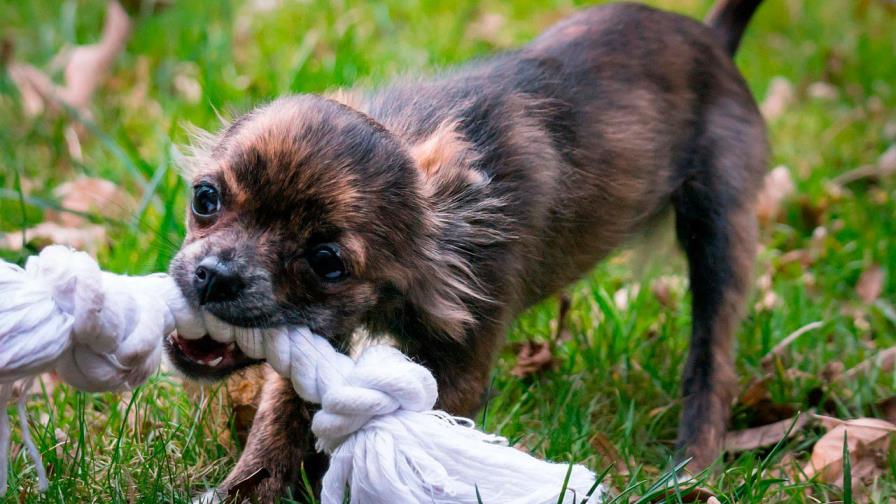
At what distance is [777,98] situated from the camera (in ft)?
21.2

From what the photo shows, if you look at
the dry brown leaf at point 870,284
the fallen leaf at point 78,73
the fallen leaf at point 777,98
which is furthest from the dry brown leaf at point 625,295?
the fallen leaf at point 78,73

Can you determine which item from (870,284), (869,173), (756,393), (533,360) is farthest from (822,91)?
(533,360)

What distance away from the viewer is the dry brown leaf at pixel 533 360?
3920mm

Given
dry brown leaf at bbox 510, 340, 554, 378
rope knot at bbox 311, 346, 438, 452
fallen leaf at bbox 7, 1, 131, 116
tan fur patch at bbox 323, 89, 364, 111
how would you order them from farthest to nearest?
1. fallen leaf at bbox 7, 1, 131, 116
2. dry brown leaf at bbox 510, 340, 554, 378
3. tan fur patch at bbox 323, 89, 364, 111
4. rope knot at bbox 311, 346, 438, 452

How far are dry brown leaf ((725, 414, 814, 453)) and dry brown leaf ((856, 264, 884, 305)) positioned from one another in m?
1.08

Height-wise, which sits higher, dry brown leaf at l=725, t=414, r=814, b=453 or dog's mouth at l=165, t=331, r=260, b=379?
dog's mouth at l=165, t=331, r=260, b=379

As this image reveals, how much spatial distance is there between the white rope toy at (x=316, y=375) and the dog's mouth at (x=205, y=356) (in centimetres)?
10

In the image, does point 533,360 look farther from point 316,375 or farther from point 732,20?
point 732,20

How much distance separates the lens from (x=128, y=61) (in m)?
5.91

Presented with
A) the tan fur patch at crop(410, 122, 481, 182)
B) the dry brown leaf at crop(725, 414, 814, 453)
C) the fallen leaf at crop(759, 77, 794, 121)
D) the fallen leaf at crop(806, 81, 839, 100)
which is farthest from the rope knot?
the fallen leaf at crop(806, 81, 839, 100)

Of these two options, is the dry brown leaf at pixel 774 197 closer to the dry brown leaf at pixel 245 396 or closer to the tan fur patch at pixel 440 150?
the tan fur patch at pixel 440 150

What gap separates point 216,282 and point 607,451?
1.39 metres

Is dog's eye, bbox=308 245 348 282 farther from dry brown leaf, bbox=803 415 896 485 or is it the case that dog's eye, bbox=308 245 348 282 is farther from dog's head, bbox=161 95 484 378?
dry brown leaf, bbox=803 415 896 485

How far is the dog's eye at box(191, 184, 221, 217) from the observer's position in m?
2.92
